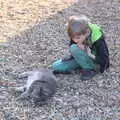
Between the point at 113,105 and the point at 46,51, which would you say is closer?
the point at 113,105

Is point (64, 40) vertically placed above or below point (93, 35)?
below

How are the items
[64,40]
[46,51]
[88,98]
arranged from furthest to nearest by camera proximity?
1. [64,40]
2. [46,51]
3. [88,98]

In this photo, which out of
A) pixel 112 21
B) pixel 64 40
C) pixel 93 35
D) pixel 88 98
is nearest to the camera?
pixel 88 98

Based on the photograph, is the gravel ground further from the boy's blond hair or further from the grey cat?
the boy's blond hair

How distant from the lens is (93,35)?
4609 millimetres

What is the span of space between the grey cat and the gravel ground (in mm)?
78

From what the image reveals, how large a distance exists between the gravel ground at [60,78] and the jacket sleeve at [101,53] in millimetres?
130

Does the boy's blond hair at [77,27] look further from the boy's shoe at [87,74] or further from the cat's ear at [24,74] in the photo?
the cat's ear at [24,74]

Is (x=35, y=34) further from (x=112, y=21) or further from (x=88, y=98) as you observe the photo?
(x=88, y=98)

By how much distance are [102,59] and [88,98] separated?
1.77 ft

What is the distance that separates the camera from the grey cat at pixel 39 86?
4137 millimetres

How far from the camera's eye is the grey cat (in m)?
4.14

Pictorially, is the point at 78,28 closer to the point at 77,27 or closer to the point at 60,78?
the point at 77,27

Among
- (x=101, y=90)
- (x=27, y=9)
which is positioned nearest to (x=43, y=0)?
(x=27, y=9)
